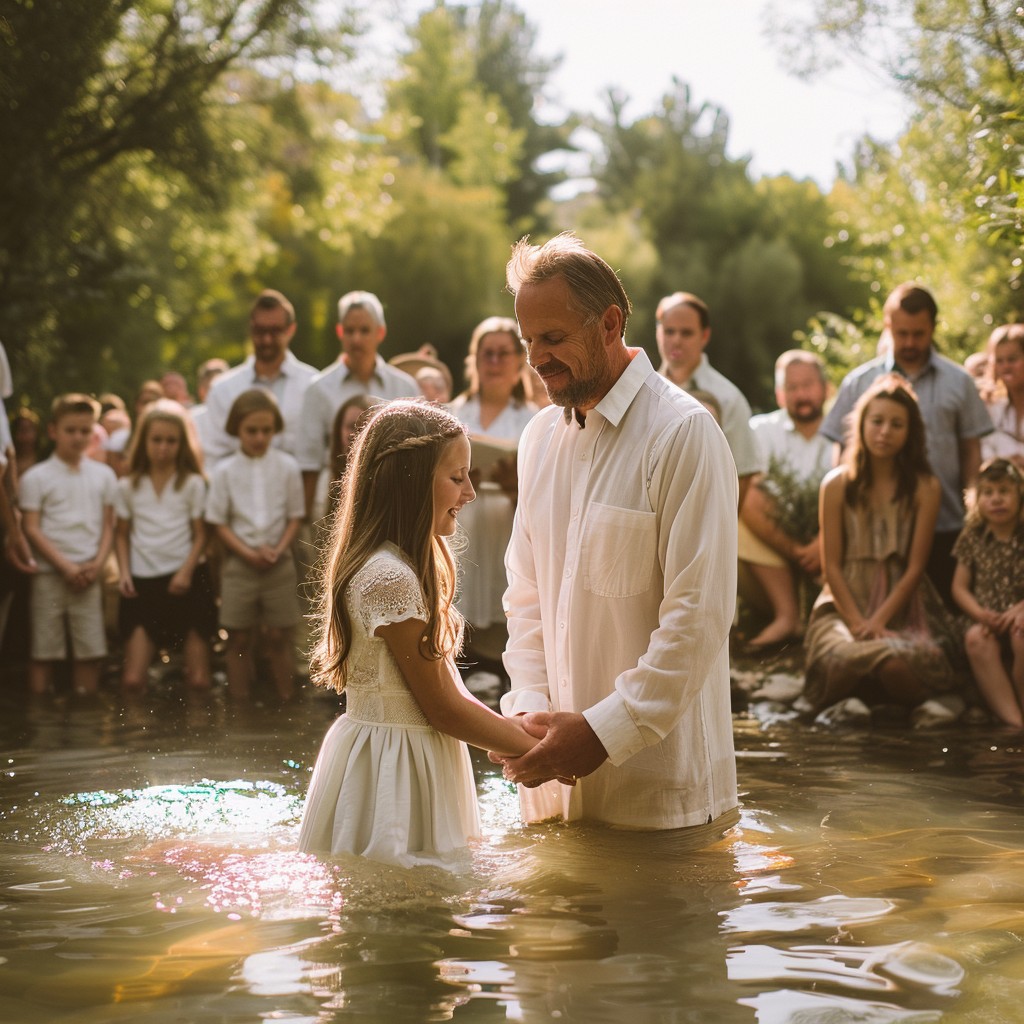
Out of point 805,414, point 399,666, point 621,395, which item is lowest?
point 399,666

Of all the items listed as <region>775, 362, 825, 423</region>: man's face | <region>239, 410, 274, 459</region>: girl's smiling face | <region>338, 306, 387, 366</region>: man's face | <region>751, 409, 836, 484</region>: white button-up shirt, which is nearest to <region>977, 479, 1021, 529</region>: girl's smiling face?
<region>751, 409, 836, 484</region>: white button-up shirt

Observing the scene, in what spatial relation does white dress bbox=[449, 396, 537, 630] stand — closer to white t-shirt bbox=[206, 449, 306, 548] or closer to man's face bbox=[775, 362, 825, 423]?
white t-shirt bbox=[206, 449, 306, 548]

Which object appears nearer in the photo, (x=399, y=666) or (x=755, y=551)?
(x=399, y=666)

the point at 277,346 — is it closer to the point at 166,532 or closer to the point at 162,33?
the point at 166,532

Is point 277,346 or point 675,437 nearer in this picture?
point 675,437

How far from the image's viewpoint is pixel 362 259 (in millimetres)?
46000

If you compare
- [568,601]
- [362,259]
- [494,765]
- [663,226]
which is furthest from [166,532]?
[663,226]

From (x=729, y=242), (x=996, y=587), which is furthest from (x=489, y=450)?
(x=729, y=242)

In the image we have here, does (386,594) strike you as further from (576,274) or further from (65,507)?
(65,507)

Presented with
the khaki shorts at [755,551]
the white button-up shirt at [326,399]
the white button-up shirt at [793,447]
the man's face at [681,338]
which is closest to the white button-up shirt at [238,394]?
the white button-up shirt at [326,399]

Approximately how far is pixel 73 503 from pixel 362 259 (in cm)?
3601

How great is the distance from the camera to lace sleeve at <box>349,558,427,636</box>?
194 inches

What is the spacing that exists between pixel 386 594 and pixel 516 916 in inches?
43.4

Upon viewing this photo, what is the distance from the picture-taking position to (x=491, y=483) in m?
10.2
